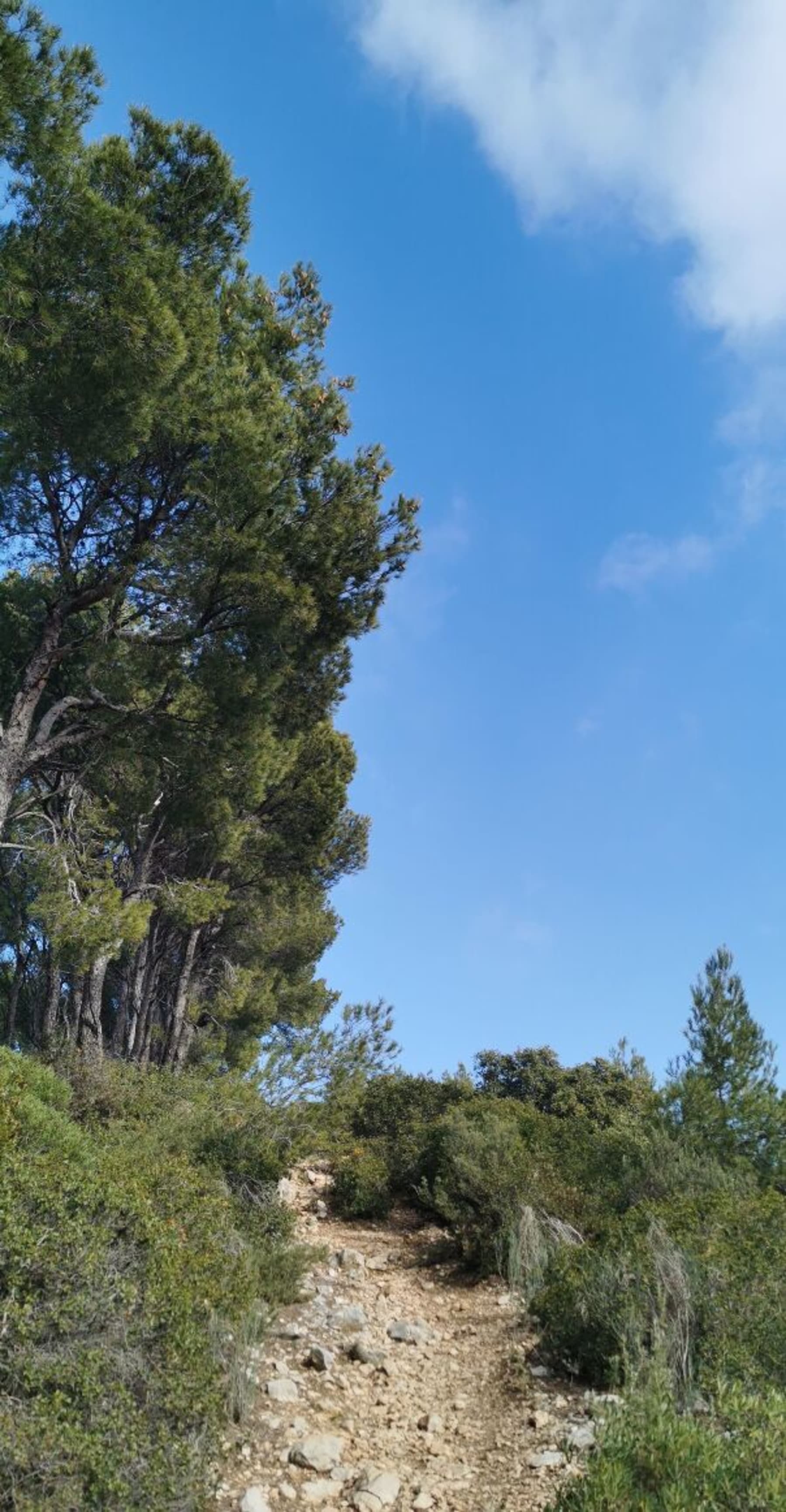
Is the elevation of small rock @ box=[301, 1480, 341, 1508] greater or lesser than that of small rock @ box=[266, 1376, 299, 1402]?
lesser

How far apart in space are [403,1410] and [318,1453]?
3.78 ft

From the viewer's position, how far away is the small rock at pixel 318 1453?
4.68m

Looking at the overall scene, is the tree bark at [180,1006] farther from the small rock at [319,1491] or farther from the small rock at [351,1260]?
the small rock at [319,1491]

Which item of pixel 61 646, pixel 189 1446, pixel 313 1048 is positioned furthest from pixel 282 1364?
pixel 61 646

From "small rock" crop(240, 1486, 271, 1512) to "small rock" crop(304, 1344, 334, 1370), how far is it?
184 cm

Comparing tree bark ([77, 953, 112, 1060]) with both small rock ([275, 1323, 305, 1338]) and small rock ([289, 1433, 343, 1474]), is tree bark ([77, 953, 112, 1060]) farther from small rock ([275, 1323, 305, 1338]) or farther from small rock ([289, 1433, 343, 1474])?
small rock ([289, 1433, 343, 1474])

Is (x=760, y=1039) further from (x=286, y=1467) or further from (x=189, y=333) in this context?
(x=189, y=333)

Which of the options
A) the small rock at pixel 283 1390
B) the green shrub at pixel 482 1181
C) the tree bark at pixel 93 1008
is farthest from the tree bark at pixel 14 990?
the small rock at pixel 283 1390

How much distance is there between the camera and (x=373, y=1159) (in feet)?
39.4

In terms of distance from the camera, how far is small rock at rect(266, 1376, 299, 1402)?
18.0 ft

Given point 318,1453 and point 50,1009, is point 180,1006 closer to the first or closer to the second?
point 50,1009

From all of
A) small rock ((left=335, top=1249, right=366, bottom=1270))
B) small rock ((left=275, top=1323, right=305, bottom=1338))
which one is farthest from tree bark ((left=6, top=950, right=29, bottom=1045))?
small rock ((left=275, top=1323, right=305, bottom=1338))

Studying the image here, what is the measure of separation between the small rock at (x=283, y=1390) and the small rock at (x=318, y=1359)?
40 centimetres

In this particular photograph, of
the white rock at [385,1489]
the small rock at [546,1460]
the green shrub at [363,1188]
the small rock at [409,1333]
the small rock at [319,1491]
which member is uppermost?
the green shrub at [363,1188]
